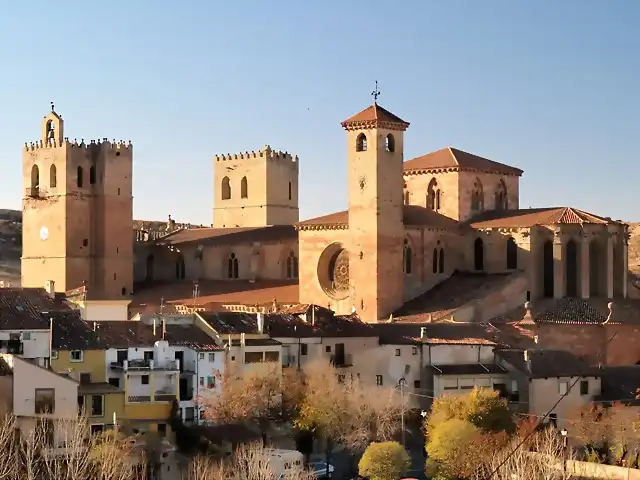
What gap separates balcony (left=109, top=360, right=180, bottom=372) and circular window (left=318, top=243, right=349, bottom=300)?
18.0 metres

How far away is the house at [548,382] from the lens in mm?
57438

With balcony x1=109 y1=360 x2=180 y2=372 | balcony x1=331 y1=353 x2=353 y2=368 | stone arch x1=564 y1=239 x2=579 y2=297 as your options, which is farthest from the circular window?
balcony x1=109 y1=360 x2=180 y2=372

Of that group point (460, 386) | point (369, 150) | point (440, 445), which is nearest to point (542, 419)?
point (460, 386)

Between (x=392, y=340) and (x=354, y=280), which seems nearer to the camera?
(x=392, y=340)

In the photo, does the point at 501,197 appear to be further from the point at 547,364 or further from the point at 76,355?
the point at 76,355

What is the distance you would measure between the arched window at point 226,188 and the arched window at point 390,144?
1020 inches

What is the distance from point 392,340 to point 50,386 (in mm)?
16202

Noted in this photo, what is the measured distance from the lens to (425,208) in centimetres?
7188

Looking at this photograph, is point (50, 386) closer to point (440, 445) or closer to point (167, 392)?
point (167, 392)

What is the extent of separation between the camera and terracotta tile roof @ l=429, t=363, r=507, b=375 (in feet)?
189

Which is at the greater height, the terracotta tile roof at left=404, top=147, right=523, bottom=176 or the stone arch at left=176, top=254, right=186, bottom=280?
the terracotta tile roof at left=404, top=147, right=523, bottom=176

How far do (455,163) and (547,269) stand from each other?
298 inches

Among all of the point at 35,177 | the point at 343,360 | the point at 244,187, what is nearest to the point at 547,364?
the point at 343,360

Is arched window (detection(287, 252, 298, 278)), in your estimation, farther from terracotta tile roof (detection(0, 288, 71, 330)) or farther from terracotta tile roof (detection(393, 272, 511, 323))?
terracotta tile roof (detection(0, 288, 71, 330))
